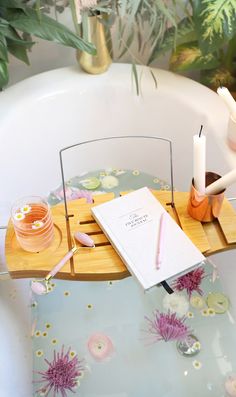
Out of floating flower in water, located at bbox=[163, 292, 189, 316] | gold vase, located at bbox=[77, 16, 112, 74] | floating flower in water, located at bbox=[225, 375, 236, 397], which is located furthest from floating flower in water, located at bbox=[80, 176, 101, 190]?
floating flower in water, located at bbox=[225, 375, 236, 397]

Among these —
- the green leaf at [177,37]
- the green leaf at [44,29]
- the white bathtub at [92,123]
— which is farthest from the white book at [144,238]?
the green leaf at [177,37]

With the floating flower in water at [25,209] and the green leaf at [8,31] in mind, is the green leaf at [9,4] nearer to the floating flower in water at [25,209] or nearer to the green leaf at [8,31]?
the green leaf at [8,31]

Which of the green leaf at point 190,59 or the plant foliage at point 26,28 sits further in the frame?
the green leaf at point 190,59

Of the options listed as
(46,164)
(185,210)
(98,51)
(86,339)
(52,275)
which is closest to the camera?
(52,275)

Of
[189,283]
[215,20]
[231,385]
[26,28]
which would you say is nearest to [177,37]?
[215,20]

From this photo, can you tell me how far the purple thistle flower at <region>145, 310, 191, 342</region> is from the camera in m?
1.14

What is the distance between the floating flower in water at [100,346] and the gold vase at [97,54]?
82 centimetres

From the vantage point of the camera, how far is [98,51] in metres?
1.31

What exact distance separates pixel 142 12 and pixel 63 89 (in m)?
0.33

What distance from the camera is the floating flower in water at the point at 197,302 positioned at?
1200 millimetres

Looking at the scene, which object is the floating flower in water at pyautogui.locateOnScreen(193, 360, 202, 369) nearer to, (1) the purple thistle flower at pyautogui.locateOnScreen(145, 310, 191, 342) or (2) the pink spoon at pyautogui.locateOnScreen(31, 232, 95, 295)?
(1) the purple thistle flower at pyautogui.locateOnScreen(145, 310, 191, 342)

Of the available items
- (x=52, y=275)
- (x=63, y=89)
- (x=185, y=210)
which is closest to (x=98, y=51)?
(x=63, y=89)

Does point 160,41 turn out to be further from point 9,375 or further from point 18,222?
point 9,375

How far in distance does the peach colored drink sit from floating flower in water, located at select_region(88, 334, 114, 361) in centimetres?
41
